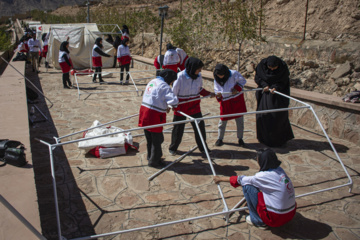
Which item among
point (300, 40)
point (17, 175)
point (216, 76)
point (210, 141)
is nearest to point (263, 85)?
point (216, 76)

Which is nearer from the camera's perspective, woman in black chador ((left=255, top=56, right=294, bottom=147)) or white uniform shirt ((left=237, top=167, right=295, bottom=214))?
white uniform shirt ((left=237, top=167, right=295, bottom=214))

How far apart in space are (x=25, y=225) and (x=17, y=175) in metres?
1.18

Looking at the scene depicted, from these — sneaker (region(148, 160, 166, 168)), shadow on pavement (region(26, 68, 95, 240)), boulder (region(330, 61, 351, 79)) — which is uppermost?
boulder (region(330, 61, 351, 79))

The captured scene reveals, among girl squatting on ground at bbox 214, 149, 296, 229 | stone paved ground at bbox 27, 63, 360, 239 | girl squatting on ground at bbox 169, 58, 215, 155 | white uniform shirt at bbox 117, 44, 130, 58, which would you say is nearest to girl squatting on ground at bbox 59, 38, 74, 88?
white uniform shirt at bbox 117, 44, 130, 58

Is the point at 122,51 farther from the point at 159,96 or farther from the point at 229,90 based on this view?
the point at 159,96

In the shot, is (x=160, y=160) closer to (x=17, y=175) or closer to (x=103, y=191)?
(x=103, y=191)

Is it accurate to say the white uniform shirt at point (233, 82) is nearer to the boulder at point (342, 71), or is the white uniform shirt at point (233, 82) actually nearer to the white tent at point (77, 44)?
the boulder at point (342, 71)


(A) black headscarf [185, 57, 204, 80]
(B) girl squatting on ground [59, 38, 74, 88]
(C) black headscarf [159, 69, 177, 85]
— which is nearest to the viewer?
(C) black headscarf [159, 69, 177, 85]

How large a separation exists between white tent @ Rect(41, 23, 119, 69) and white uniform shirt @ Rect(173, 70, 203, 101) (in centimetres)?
1039

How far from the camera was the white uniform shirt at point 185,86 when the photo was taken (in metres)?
4.97

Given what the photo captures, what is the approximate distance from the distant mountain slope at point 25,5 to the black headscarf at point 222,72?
82135mm

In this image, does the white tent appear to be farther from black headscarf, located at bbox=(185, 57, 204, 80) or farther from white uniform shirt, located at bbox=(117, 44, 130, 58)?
black headscarf, located at bbox=(185, 57, 204, 80)

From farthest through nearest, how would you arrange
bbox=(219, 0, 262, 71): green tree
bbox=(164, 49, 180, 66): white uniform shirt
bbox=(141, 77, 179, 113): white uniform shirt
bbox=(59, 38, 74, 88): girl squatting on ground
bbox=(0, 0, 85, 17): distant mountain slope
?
1. bbox=(0, 0, 85, 17): distant mountain slope
2. bbox=(59, 38, 74, 88): girl squatting on ground
3. bbox=(219, 0, 262, 71): green tree
4. bbox=(164, 49, 180, 66): white uniform shirt
5. bbox=(141, 77, 179, 113): white uniform shirt

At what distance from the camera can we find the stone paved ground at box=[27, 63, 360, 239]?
133 inches
